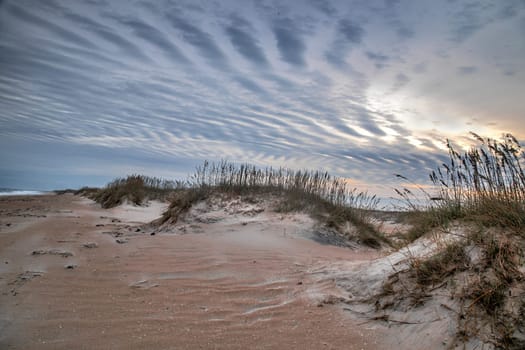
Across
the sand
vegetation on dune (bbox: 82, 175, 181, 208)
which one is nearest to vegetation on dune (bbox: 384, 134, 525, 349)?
the sand

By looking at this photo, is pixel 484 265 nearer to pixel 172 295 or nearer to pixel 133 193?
pixel 172 295

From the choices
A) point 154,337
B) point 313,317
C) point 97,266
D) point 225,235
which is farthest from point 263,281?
point 225,235

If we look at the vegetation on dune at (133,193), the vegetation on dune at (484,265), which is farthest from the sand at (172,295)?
the vegetation on dune at (133,193)

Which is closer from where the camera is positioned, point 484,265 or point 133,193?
point 484,265

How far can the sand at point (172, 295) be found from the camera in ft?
8.86

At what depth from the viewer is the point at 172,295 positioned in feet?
12.1

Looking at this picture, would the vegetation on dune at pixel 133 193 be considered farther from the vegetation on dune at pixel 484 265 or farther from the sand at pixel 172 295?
the vegetation on dune at pixel 484 265

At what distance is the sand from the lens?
2701 millimetres

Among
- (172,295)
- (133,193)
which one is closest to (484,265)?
(172,295)

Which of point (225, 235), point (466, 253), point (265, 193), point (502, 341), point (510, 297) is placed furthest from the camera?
point (265, 193)

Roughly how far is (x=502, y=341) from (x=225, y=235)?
5875mm

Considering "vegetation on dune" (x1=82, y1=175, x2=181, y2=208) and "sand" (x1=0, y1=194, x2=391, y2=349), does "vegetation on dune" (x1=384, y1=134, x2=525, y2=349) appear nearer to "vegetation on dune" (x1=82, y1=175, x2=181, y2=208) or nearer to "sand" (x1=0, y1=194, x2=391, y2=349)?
"sand" (x1=0, y1=194, x2=391, y2=349)

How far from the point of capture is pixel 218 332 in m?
2.84

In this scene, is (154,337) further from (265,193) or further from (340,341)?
(265,193)
